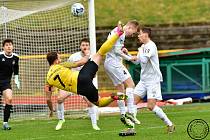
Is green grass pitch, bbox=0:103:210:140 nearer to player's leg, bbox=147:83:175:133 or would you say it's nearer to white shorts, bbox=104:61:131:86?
player's leg, bbox=147:83:175:133

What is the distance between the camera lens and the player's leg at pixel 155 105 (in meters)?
13.0

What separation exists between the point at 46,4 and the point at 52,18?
1.69 m

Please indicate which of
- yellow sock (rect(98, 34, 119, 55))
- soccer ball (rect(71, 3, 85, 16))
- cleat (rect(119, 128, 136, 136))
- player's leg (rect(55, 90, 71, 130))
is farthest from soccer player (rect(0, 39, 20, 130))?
yellow sock (rect(98, 34, 119, 55))

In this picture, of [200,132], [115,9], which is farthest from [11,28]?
[115,9]

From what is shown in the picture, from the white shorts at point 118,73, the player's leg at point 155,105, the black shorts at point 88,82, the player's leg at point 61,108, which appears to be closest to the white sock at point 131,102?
the white shorts at point 118,73

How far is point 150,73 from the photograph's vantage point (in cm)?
1330

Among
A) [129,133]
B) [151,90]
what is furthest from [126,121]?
[151,90]

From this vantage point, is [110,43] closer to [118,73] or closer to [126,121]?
[126,121]

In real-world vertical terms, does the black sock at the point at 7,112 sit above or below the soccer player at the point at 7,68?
below

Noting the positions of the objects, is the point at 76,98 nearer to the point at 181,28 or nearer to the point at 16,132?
the point at 16,132

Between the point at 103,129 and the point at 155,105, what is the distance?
1885mm

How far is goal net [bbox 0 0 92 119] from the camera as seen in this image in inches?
730

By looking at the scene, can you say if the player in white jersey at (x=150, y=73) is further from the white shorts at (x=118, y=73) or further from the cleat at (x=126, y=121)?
the white shorts at (x=118, y=73)

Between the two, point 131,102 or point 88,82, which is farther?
point 131,102
